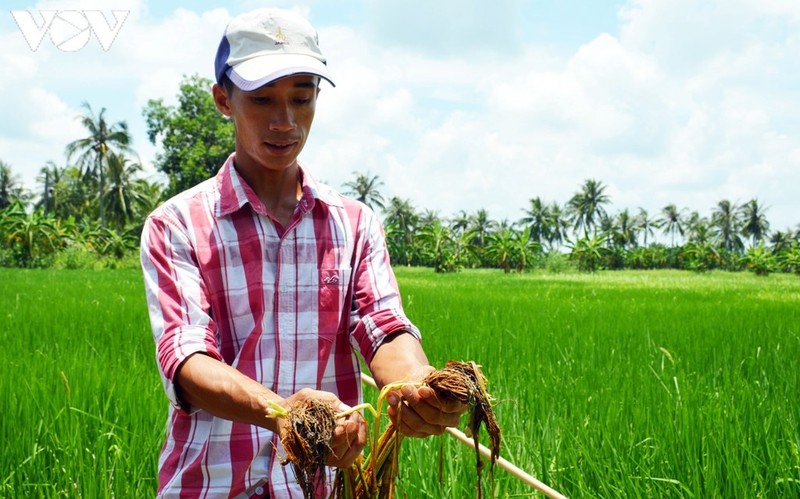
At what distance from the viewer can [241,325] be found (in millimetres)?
1199

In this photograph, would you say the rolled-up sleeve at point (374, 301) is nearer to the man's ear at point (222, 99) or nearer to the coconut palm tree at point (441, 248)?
the man's ear at point (222, 99)

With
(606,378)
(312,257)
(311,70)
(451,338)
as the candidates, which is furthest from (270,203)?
(451,338)

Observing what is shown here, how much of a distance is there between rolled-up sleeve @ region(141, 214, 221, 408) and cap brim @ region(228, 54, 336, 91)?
0.26 meters

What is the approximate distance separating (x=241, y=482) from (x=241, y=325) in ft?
0.82

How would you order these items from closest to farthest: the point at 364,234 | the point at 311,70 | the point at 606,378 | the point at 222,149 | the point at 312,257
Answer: the point at 311,70 → the point at 312,257 → the point at 364,234 → the point at 606,378 → the point at 222,149

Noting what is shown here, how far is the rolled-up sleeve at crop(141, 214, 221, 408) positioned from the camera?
3.39ft

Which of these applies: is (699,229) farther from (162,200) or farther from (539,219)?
(162,200)

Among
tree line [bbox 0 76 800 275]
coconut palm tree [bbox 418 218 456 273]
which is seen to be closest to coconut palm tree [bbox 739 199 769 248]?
tree line [bbox 0 76 800 275]

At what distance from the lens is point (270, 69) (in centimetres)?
112

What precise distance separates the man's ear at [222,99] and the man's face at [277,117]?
40 mm

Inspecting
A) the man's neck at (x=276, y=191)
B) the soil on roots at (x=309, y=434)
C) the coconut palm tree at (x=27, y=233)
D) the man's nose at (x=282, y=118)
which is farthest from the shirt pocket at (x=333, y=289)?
the coconut palm tree at (x=27, y=233)

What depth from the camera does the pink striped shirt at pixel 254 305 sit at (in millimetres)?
1150

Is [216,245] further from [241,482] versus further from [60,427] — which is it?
[60,427]

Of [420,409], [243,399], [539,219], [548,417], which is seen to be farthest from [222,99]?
[539,219]
